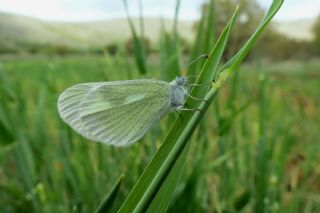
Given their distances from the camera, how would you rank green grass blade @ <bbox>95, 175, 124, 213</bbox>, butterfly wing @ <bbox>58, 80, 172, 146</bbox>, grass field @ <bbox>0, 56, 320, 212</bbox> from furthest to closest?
grass field @ <bbox>0, 56, 320, 212</bbox>, butterfly wing @ <bbox>58, 80, 172, 146</bbox>, green grass blade @ <bbox>95, 175, 124, 213</bbox>

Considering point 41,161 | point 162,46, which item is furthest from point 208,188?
point 41,161

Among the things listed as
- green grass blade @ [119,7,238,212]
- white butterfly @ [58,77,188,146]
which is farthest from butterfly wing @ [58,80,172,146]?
green grass blade @ [119,7,238,212]

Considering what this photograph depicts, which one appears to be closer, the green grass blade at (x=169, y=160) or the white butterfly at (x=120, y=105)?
the green grass blade at (x=169, y=160)

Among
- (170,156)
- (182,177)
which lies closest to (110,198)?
(170,156)

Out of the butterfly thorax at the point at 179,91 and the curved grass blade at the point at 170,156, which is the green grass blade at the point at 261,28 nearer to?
the curved grass blade at the point at 170,156

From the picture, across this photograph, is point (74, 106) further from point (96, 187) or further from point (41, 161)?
point (41, 161)

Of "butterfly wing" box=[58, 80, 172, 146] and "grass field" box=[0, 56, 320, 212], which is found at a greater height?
"butterfly wing" box=[58, 80, 172, 146]

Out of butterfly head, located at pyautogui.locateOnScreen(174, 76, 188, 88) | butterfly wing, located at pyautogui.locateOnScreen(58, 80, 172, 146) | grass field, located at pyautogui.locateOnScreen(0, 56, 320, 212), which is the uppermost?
butterfly head, located at pyautogui.locateOnScreen(174, 76, 188, 88)

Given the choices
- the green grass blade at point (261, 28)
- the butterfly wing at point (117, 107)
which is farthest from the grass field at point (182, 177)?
the green grass blade at point (261, 28)

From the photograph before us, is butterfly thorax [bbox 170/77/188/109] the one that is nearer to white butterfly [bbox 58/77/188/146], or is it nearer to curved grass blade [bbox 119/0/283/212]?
white butterfly [bbox 58/77/188/146]
